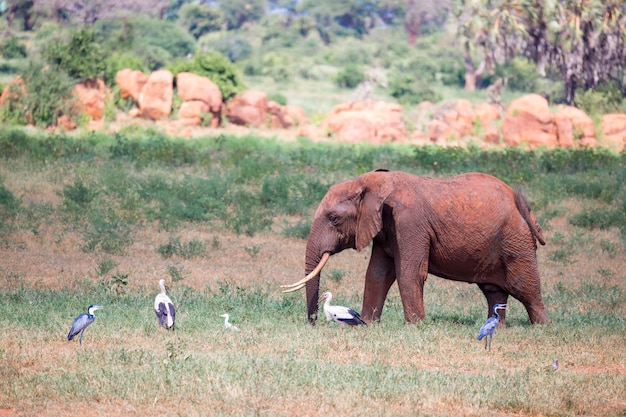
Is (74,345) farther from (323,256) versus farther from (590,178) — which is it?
(590,178)

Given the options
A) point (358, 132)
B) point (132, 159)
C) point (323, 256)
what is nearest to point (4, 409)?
point (323, 256)

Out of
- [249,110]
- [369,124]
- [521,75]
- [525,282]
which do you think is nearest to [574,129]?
[369,124]

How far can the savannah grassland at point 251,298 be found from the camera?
7344 millimetres

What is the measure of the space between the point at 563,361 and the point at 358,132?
77.5 ft

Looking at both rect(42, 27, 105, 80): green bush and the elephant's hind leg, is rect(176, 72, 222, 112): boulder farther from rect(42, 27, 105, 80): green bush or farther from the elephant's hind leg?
the elephant's hind leg

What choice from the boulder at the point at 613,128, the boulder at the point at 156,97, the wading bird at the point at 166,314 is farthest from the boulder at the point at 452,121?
the wading bird at the point at 166,314

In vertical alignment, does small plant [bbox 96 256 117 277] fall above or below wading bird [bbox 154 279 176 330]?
below

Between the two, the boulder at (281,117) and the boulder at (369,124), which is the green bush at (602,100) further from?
the boulder at (281,117)

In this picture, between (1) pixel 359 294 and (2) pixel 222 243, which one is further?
(2) pixel 222 243

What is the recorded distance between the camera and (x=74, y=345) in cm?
871

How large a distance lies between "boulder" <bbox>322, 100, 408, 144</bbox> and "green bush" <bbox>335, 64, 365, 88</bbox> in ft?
46.5

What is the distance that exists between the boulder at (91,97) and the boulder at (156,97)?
128cm

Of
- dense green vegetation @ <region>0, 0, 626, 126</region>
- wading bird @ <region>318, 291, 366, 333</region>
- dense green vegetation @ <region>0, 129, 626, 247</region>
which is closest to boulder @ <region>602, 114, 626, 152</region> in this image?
dense green vegetation @ <region>0, 0, 626, 126</region>

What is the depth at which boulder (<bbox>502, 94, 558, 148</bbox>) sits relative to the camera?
32.1m
